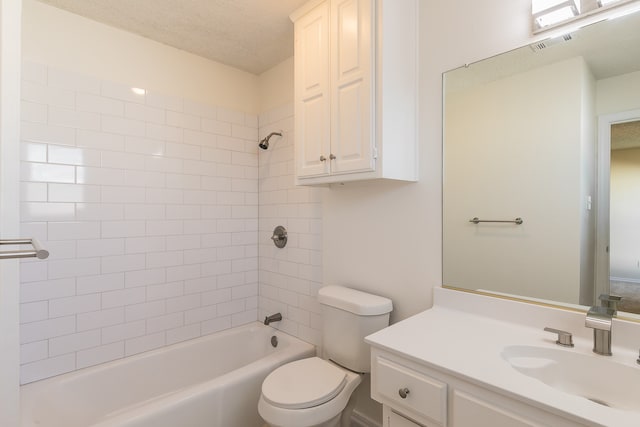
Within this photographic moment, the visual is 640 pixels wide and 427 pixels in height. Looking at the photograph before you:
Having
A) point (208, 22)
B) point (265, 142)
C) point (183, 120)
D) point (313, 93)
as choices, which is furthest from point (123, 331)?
point (208, 22)

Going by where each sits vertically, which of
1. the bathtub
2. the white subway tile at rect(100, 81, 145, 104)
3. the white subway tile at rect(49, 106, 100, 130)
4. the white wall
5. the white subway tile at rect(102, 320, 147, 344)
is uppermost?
the white wall

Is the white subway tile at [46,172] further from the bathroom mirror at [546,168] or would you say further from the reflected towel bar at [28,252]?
the bathroom mirror at [546,168]

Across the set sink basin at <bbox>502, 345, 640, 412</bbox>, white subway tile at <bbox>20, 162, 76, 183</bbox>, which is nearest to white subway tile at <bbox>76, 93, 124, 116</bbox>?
white subway tile at <bbox>20, 162, 76, 183</bbox>

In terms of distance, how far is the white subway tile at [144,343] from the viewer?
2.05 meters

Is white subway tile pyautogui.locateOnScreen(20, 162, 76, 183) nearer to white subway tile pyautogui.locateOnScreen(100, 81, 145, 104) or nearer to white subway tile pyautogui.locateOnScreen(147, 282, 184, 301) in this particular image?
white subway tile pyautogui.locateOnScreen(100, 81, 145, 104)

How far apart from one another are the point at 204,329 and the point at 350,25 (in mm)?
2247

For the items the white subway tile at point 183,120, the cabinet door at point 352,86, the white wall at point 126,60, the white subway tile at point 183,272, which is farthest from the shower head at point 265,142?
the white subway tile at point 183,272

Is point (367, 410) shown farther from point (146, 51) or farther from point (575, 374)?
point (146, 51)

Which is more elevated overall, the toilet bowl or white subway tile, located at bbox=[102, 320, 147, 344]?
white subway tile, located at bbox=[102, 320, 147, 344]

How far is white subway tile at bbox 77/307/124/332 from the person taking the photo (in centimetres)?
189

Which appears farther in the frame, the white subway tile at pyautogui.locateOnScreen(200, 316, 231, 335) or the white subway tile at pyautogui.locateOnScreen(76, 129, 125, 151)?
the white subway tile at pyautogui.locateOnScreen(200, 316, 231, 335)

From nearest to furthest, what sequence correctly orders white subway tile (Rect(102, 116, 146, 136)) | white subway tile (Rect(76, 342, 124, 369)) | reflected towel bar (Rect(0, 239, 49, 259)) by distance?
reflected towel bar (Rect(0, 239, 49, 259)) < white subway tile (Rect(76, 342, 124, 369)) < white subway tile (Rect(102, 116, 146, 136))

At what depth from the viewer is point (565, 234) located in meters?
1.23

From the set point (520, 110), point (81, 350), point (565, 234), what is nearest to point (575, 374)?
point (565, 234)
